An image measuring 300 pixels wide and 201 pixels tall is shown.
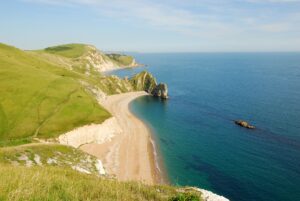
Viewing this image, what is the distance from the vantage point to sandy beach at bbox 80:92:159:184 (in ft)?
223

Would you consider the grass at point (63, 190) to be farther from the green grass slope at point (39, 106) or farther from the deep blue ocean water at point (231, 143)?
the green grass slope at point (39, 106)

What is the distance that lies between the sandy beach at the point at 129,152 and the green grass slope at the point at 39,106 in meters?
9.61

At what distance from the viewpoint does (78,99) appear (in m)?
104

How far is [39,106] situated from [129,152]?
35.0 m

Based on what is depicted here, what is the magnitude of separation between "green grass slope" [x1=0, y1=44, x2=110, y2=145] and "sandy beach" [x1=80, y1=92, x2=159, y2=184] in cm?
961

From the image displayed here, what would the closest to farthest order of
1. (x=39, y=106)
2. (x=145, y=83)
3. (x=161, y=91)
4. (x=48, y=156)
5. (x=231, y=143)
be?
(x=48, y=156)
(x=231, y=143)
(x=39, y=106)
(x=161, y=91)
(x=145, y=83)

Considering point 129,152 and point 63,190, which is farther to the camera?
point 129,152

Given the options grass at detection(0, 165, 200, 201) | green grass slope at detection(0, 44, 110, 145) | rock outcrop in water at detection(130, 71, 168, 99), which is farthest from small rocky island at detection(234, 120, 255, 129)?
grass at detection(0, 165, 200, 201)

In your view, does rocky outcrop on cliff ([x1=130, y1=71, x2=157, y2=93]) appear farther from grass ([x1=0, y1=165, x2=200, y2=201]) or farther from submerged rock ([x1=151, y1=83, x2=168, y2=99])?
grass ([x1=0, y1=165, x2=200, y2=201])

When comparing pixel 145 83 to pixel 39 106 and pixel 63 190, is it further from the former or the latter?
pixel 63 190

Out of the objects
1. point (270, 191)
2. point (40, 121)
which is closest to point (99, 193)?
point (270, 191)

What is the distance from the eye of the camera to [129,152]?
267 ft

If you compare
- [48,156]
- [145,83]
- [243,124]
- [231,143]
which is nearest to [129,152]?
[231,143]

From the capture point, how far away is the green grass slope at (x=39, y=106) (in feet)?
266
